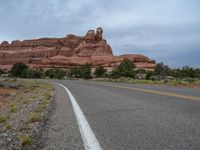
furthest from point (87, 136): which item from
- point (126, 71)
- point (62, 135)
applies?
point (126, 71)

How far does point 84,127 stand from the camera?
23.9ft

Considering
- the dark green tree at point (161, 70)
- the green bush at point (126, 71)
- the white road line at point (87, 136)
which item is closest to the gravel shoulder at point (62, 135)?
the white road line at point (87, 136)

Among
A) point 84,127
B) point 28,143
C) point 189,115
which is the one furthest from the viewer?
point 189,115

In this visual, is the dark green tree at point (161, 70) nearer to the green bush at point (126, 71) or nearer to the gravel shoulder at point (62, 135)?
the green bush at point (126, 71)

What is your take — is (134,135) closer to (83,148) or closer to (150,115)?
(83,148)

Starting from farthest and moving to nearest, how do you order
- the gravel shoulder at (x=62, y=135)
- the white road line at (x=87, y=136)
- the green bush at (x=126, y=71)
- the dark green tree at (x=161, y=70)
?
the dark green tree at (x=161, y=70)
the green bush at (x=126, y=71)
the gravel shoulder at (x=62, y=135)
the white road line at (x=87, y=136)

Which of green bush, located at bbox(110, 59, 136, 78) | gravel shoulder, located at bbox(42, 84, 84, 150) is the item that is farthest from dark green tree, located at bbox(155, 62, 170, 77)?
gravel shoulder, located at bbox(42, 84, 84, 150)

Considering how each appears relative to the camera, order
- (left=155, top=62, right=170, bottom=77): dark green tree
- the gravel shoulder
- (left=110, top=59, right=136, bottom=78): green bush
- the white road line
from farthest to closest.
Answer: (left=155, top=62, right=170, bottom=77): dark green tree
(left=110, top=59, right=136, bottom=78): green bush
the gravel shoulder
the white road line

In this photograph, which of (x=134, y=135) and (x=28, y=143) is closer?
(x=28, y=143)

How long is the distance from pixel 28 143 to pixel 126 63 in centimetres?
8406

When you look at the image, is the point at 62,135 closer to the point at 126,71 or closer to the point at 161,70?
the point at 126,71

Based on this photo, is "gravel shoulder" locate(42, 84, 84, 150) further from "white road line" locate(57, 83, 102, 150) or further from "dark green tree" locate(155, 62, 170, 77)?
"dark green tree" locate(155, 62, 170, 77)

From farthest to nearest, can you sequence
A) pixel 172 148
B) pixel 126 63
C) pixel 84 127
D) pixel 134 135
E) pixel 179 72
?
pixel 179 72
pixel 126 63
pixel 84 127
pixel 134 135
pixel 172 148

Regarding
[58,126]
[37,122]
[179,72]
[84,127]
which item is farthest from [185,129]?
[179,72]
